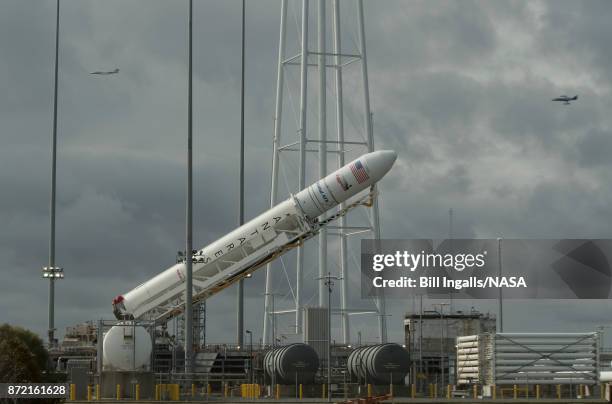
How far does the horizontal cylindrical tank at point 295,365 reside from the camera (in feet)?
241

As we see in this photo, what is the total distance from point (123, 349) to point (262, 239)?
1074 cm

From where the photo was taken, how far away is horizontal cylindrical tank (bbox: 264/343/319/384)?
73.4 m

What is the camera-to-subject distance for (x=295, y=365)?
73500 millimetres

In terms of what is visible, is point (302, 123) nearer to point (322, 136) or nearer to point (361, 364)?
point (322, 136)

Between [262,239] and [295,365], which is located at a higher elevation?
[262,239]

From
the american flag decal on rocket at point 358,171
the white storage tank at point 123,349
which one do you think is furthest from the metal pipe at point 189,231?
the american flag decal on rocket at point 358,171

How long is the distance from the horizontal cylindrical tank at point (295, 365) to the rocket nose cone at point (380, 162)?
10752mm

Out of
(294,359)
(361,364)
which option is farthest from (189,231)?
(361,364)

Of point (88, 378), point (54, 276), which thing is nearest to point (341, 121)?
point (54, 276)

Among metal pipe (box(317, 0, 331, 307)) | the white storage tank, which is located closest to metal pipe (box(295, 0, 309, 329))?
metal pipe (box(317, 0, 331, 307))

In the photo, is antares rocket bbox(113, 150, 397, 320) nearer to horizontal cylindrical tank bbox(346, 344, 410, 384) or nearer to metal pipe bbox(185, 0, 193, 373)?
metal pipe bbox(185, 0, 193, 373)

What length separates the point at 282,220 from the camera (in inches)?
2943

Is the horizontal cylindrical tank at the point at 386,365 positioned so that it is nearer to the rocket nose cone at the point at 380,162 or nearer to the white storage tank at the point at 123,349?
the rocket nose cone at the point at 380,162

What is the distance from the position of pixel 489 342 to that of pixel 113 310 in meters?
22.1
